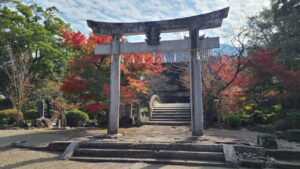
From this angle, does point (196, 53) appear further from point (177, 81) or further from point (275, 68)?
point (177, 81)

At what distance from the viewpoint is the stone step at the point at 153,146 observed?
24.3 feet

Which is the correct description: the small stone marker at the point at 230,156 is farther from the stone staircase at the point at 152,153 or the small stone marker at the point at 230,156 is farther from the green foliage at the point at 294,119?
the green foliage at the point at 294,119

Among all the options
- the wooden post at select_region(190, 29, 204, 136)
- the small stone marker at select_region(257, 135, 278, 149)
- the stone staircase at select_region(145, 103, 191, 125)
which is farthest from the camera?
the stone staircase at select_region(145, 103, 191, 125)

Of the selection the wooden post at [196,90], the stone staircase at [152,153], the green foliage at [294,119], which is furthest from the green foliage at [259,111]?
the stone staircase at [152,153]

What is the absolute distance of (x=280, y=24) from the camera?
15.4 m

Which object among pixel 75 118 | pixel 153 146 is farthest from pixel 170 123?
pixel 153 146

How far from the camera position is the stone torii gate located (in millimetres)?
9125

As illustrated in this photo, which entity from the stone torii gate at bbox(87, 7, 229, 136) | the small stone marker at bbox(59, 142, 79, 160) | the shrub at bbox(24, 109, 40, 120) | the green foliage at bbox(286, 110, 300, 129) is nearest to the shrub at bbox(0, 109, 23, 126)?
the shrub at bbox(24, 109, 40, 120)

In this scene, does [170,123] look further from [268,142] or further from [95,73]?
[268,142]

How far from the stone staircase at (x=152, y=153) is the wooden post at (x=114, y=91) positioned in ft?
5.81

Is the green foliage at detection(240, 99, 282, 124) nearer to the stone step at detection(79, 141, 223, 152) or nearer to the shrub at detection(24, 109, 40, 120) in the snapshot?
the stone step at detection(79, 141, 223, 152)

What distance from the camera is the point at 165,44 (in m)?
9.63

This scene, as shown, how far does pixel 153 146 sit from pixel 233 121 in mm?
7796

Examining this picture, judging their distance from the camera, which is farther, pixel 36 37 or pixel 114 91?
pixel 36 37
